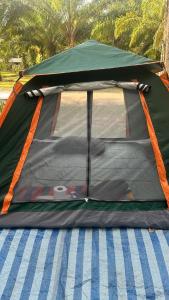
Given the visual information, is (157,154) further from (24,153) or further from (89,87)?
(24,153)

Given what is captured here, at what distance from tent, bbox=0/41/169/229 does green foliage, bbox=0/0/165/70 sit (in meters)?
11.1

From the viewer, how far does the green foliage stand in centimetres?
1510

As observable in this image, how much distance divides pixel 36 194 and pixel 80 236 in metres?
0.66

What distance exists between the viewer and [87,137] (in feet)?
12.1

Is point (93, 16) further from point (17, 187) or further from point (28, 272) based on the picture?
point (28, 272)

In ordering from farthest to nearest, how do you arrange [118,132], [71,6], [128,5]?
[128,5] < [71,6] < [118,132]

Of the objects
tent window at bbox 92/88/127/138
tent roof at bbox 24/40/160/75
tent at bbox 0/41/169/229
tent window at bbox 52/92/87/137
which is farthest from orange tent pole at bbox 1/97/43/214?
tent window at bbox 92/88/127/138

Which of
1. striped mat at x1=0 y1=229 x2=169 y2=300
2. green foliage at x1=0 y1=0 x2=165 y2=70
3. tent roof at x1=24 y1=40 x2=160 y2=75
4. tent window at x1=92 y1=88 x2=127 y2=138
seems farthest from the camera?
green foliage at x1=0 y1=0 x2=165 y2=70

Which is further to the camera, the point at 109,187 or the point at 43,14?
the point at 43,14

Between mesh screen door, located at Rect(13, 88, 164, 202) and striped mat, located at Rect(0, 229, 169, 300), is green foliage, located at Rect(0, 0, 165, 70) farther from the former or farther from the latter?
striped mat, located at Rect(0, 229, 169, 300)

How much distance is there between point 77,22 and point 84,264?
47.2 feet

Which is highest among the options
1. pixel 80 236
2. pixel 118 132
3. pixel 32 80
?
pixel 32 80

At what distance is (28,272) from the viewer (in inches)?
108

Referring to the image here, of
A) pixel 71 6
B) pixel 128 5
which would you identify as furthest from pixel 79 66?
pixel 128 5
